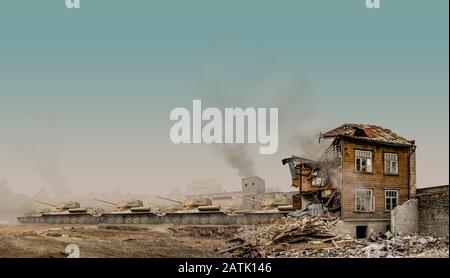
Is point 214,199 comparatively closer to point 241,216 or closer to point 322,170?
point 241,216

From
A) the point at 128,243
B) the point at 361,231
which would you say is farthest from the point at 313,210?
the point at 128,243

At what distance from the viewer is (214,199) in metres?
59.6

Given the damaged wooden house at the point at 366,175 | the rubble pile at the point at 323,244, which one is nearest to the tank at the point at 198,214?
the rubble pile at the point at 323,244

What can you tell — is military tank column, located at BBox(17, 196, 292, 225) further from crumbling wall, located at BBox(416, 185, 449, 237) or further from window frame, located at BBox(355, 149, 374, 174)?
crumbling wall, located at BBox(416, 185, 449, 237)

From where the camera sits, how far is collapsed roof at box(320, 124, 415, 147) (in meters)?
25.4

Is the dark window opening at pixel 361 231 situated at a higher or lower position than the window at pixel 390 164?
lower

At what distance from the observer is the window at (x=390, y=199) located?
25812 mm

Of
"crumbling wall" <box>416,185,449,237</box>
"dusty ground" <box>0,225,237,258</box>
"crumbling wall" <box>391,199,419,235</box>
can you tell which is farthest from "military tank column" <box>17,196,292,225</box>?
"crumbling wall" <box>416,185,449,237</box>

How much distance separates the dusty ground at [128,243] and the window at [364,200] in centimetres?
738

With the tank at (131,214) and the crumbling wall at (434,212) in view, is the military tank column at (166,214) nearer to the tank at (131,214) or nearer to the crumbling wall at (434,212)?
the tank at (131,214)

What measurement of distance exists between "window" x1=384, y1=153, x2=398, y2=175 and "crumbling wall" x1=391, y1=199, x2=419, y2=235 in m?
1.90
